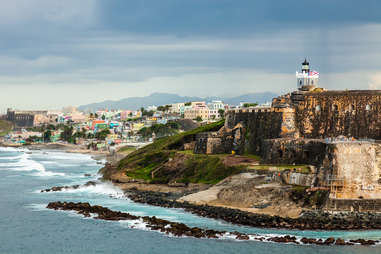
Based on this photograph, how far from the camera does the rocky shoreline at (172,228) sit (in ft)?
163

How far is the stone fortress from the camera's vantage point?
58500 mm

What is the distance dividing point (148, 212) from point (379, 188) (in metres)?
22.6

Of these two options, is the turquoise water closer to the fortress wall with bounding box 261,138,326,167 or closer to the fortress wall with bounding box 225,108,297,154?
the fortress wall with bounding box 261,138,326,167

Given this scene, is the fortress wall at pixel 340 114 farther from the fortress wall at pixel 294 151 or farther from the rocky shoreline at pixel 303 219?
the rocky shoreline at pixel 303 219

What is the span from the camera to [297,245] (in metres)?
49.2

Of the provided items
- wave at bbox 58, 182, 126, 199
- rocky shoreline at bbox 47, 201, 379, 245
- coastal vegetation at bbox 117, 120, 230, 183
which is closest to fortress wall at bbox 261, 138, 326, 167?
coastal vegetation at bbox 117, 120, 230, 183

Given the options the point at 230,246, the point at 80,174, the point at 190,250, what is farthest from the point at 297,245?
the point at 80,174

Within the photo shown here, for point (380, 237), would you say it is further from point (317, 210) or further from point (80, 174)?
point (80, 174)

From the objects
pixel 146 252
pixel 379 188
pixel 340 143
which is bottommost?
pixel 146 252

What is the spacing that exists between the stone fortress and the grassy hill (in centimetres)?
403

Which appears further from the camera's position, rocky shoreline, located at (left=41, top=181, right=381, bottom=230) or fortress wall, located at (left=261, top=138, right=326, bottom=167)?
fortress wall, located at (left=261, top=138, right=326, bottom=167)

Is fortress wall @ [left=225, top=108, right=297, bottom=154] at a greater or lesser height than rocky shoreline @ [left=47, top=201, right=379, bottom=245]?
greater

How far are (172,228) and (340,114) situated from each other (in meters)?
29.9

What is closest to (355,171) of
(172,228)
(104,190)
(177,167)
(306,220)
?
(306,220)
